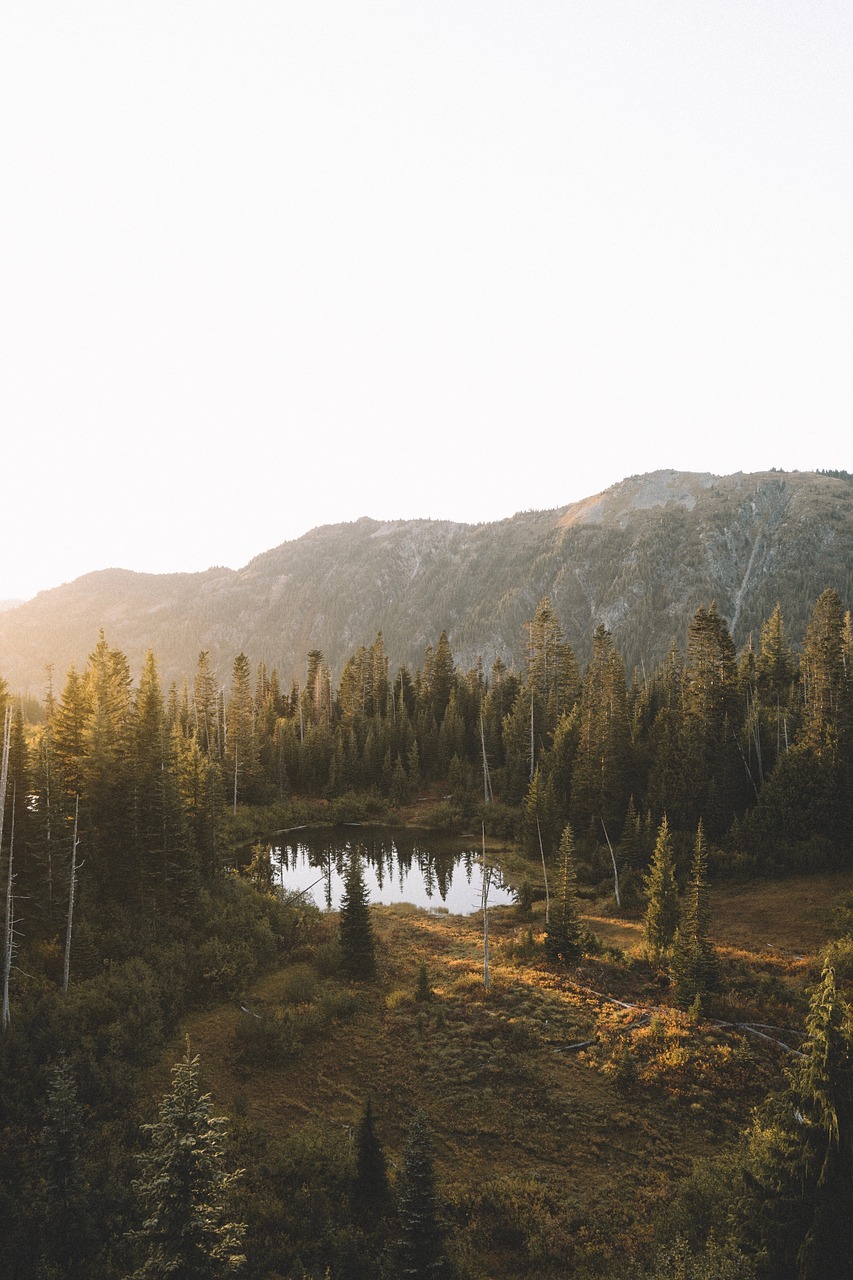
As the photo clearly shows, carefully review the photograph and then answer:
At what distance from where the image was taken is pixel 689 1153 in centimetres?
1995

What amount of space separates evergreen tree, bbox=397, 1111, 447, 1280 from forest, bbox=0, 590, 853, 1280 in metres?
0.06

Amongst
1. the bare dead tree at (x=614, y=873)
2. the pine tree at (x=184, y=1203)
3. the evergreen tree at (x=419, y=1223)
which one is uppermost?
the pine tree at (x=184, y=1203)

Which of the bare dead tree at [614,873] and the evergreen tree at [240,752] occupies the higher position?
the evergreen tree at [240,752]

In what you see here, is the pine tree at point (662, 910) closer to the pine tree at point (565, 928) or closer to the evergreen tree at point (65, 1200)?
the pine tree at point (565, 928)

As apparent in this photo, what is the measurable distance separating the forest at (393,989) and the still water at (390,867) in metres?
3.57

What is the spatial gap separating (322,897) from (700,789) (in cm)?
3083

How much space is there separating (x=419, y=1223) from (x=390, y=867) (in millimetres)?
46380

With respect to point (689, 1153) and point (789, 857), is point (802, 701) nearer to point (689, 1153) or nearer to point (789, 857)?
point (789, 857)

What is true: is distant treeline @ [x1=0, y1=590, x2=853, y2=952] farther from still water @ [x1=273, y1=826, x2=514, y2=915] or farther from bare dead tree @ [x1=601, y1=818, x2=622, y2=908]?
still water @ [x1=273, y1=826, x2=514, y2=915]

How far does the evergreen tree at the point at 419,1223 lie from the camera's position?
524 inches

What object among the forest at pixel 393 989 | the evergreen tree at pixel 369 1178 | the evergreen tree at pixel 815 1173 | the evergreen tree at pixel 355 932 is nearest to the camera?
the evergreen tree at pixel 815 1173

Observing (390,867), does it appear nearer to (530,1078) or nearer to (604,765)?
(604,765)

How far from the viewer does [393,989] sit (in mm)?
32406

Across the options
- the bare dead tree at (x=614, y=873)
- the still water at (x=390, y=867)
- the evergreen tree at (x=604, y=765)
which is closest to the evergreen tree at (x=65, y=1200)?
the still water at (x=390, y=867)
